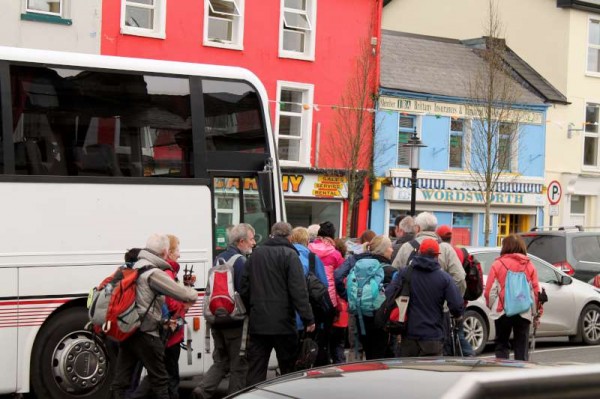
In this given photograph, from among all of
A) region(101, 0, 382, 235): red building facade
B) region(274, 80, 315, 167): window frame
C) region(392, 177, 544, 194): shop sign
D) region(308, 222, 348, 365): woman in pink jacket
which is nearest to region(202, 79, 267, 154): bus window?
region(308, 222, 348, 365): woman in pink jacket

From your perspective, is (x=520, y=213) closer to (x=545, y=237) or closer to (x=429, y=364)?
(x=545, y=237)

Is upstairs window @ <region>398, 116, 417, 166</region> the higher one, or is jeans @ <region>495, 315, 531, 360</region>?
upstairs window @ <region>398, 116, 417, 166</region>

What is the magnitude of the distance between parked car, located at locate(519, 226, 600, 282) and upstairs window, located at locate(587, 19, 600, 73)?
758 inches

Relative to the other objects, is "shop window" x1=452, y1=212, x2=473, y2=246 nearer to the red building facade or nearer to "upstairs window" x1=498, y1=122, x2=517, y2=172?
"upstairs window" x1=498, y1=122, x2=517, y2=172

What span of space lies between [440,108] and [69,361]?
80.9ft

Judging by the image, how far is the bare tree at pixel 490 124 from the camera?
111 feet

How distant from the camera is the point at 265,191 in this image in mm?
12531

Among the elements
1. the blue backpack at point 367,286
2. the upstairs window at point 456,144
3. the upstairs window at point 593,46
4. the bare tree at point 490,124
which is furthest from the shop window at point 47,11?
the upstairs window at point 593,46

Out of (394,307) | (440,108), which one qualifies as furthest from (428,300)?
(440,108)

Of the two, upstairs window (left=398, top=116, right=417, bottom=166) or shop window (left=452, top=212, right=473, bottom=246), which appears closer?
upstairs window (left=398, top=116, right=417, bottom=166)

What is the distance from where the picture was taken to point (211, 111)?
1241 centimetres

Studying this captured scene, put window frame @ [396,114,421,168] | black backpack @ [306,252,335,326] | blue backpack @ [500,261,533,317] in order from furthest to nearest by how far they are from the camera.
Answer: window frame @ [396,114,421,168] < blue backpack @ [500,261,533,317] < black backpack @ [306,252,335,326]

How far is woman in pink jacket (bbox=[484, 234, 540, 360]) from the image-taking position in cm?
1230

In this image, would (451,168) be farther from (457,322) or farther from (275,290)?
(275,290)
